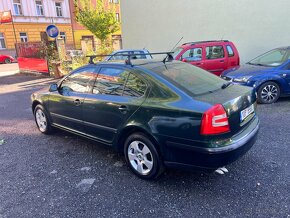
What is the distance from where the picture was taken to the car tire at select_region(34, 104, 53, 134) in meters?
4.49

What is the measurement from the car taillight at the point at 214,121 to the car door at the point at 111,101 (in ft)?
2.72

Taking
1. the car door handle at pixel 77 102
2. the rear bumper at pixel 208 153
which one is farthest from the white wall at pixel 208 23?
the car door handle at pixel 77 102

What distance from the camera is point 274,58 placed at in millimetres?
6520

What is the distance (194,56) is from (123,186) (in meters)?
6.04

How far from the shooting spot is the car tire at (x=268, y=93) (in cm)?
589

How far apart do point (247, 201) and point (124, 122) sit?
5.58 feet

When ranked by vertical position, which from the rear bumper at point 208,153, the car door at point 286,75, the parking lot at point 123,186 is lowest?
the parking lot at point 123,186

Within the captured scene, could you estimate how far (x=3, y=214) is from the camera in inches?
98.4

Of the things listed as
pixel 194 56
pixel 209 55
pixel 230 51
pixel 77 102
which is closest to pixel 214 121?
pixel 77 102

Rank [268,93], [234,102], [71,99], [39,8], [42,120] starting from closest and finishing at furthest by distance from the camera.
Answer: [234,102] → [71,99] → [42,120] → [268,93] → [39,8]

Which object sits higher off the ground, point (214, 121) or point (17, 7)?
point (17, 7)

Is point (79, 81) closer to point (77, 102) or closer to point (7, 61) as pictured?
point (77, 102)

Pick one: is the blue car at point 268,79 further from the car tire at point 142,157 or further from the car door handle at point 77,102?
the car door handle at point 77,102

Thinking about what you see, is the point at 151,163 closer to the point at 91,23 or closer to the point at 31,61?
the point at 31,61
